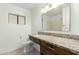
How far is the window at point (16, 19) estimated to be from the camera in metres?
1.31

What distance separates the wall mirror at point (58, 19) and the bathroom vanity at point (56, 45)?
14 cm

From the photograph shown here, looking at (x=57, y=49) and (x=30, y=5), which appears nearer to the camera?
(x=57, y=49)

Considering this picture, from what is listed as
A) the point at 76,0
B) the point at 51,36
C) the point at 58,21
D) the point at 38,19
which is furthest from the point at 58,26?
the point at 76,0

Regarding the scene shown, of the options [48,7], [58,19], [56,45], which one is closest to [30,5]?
[48,7]

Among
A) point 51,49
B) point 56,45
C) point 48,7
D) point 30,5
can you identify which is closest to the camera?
point 56,45

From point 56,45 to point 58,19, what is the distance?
1.71 ft

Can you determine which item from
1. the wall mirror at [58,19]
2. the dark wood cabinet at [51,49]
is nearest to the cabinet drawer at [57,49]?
the dark wood cabinet at [51,49]

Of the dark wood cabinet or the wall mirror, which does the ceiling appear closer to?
the wall mirror

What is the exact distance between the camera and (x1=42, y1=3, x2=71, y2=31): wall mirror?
1.42 metres

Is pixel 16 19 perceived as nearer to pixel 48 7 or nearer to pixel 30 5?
pixel 30 5

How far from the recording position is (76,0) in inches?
49.5

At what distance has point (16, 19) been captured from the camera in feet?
4.39
